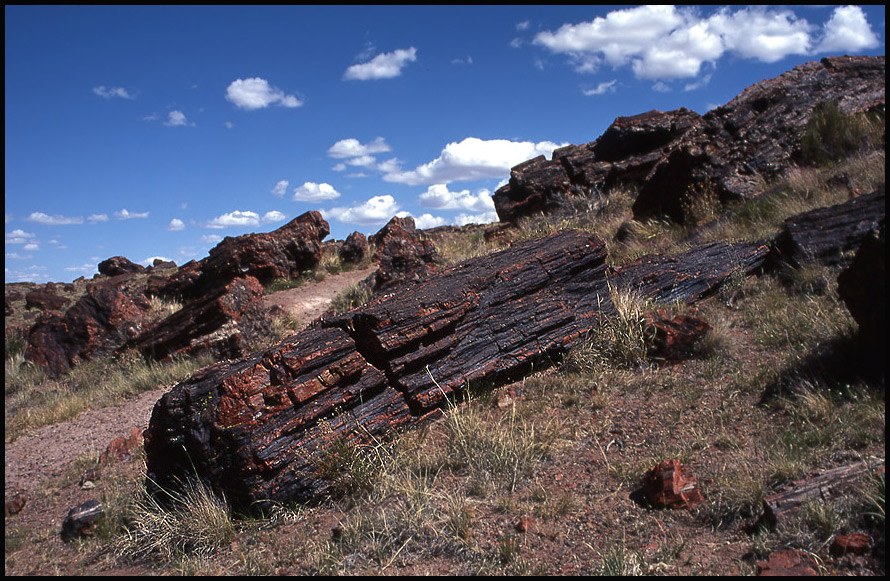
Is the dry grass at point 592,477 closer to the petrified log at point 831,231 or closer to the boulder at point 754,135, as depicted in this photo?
the petrified log at point 831,231

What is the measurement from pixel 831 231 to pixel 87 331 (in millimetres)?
14962

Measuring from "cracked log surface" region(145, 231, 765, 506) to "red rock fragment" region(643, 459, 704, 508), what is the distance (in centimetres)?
230

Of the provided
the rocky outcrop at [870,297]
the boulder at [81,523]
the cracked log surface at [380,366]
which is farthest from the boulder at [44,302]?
the rocky outcrop at [870,297]

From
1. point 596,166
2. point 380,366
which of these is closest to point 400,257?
point 596,166

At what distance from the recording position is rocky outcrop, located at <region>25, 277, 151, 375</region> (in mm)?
13602

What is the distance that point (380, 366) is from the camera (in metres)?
6.06

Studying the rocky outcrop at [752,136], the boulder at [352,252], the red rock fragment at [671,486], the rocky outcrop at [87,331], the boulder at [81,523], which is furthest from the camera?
the boulder at [352,252]

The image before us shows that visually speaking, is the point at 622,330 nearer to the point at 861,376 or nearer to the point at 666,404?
the point at 666,404

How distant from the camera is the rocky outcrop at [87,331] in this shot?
44.6 feet

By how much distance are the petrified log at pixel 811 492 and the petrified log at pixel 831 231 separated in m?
4.07

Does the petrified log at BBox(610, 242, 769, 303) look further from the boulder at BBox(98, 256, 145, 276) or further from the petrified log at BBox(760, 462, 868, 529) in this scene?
the boulder at BBox(98, 256, 145, 276)

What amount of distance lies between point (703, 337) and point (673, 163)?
694cm

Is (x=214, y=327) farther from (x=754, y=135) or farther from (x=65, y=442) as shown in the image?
(x=754, y=135)

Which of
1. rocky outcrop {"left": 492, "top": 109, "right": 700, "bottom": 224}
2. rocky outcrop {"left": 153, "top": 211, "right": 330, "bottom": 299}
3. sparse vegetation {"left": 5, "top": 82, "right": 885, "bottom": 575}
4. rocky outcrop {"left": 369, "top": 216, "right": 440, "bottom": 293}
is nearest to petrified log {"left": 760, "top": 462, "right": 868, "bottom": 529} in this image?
sparse vegetation {"left": 5, "top": 82, "right": 885, "bottom": 575}
